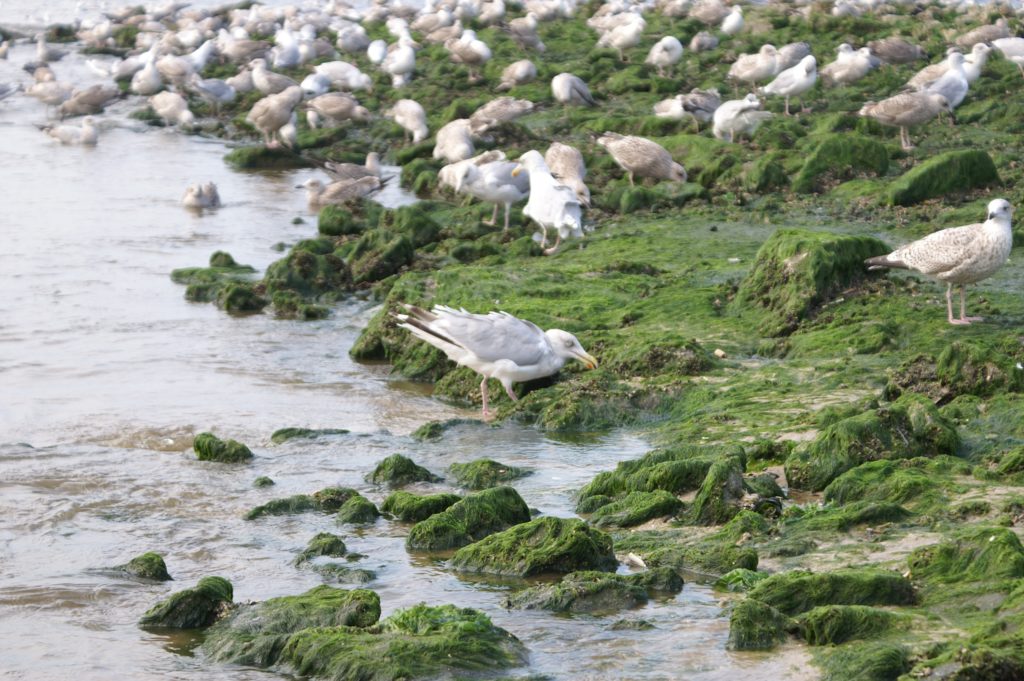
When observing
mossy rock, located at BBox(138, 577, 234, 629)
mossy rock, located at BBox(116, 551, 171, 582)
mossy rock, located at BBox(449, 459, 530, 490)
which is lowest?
mossy rock, located at BBox(449, 459, 530, 490)

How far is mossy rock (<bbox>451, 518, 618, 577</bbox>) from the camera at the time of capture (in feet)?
22.5

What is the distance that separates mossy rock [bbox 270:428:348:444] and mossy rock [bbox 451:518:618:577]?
312cm

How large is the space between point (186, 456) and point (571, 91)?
557 inches

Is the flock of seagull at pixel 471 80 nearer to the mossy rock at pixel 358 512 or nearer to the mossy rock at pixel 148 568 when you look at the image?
the mossy rock at pixel 358 512

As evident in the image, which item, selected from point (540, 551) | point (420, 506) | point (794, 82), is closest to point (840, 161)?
point (794, 82)

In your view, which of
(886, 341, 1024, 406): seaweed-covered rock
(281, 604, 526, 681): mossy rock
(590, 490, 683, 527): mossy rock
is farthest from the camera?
(886, 341, 1024, 406): seaweed-covered rock

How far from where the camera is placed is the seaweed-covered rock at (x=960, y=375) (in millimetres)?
9062

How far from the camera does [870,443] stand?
8.01m

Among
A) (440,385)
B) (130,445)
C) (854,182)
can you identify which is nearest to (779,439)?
(440,385)

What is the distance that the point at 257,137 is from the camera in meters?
25.8

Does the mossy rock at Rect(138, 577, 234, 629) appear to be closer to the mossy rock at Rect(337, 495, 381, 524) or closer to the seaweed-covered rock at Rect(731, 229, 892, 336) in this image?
the mossy rock at Rect(337, 495, 381, 524)

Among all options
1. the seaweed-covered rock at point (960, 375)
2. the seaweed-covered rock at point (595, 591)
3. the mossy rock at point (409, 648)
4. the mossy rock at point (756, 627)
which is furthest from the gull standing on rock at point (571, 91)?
the mossy rock at point (756, 627)

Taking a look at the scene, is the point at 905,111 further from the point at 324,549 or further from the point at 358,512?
the point at 324,549

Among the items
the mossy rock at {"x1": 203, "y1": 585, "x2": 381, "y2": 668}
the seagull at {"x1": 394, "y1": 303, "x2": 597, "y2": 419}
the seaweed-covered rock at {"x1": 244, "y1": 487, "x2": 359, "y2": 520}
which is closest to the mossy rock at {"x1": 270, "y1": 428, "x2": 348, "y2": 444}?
the seagull at {"x1": 394, "y1": 303, "x2": 597, "y2": 419}
